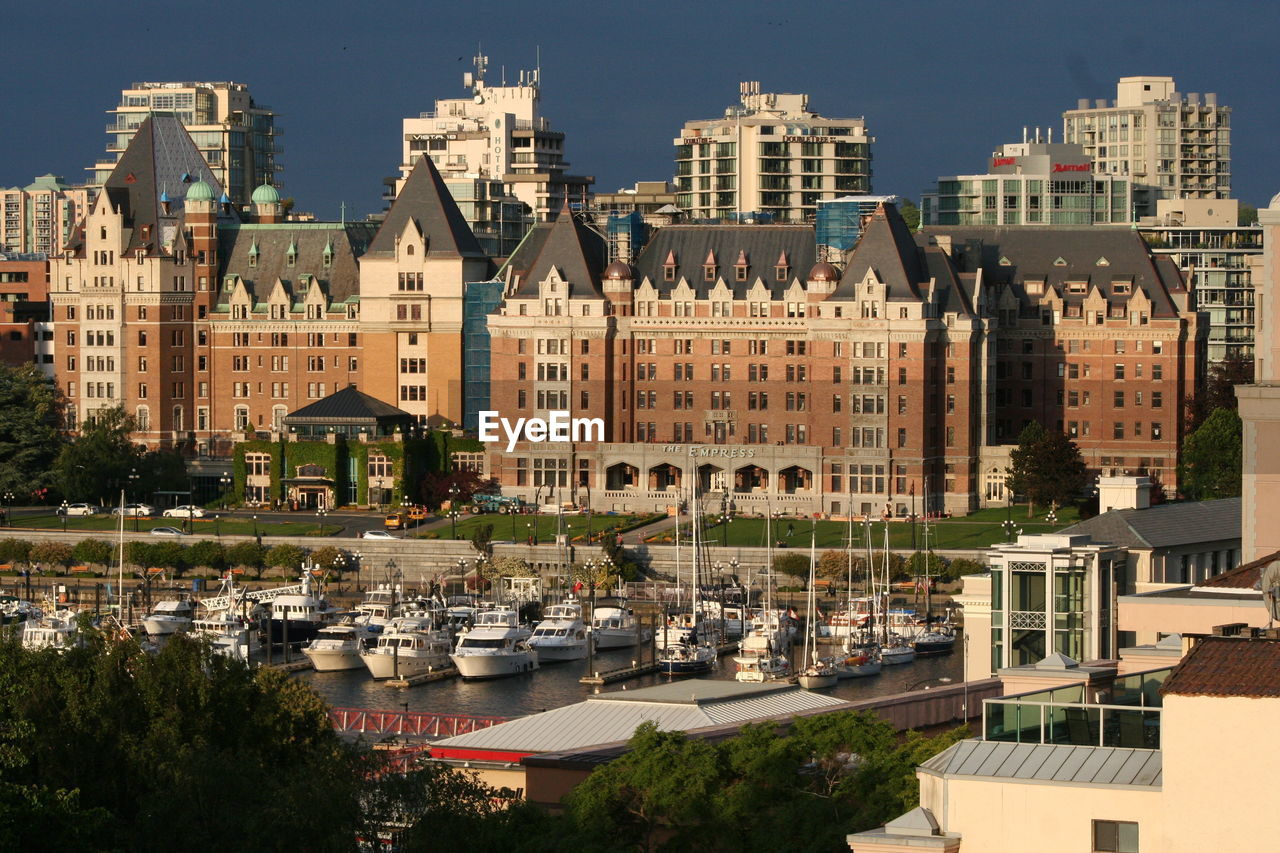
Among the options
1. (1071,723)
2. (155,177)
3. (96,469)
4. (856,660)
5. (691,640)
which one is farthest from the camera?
(155,177)

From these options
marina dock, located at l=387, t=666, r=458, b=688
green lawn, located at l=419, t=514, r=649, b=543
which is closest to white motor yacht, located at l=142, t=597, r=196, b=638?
marina dock, located at l=387, t=666, r=458, b=688

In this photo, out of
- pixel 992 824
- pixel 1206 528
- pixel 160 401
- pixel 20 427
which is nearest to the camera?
pixel 992 824

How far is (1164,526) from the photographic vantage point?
71.2m

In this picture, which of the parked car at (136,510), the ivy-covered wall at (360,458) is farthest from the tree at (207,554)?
the ivy-covered wall at (360,458)

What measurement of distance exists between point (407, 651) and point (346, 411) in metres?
39.7

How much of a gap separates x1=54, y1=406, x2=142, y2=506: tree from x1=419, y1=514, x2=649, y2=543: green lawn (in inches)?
750

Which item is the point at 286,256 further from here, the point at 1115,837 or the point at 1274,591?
the point at 1115,837

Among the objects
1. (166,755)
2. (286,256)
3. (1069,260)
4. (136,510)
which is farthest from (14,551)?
(166,755)

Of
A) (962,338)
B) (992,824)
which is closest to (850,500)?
(962,338)

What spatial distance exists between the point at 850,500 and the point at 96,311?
47.2 meters

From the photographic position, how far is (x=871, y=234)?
14275 centimetres

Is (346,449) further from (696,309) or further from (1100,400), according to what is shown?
(1100,400)

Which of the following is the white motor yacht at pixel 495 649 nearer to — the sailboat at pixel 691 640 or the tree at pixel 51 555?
the sailboat at pixel 691 640

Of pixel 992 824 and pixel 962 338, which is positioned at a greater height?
pixel 962 338
